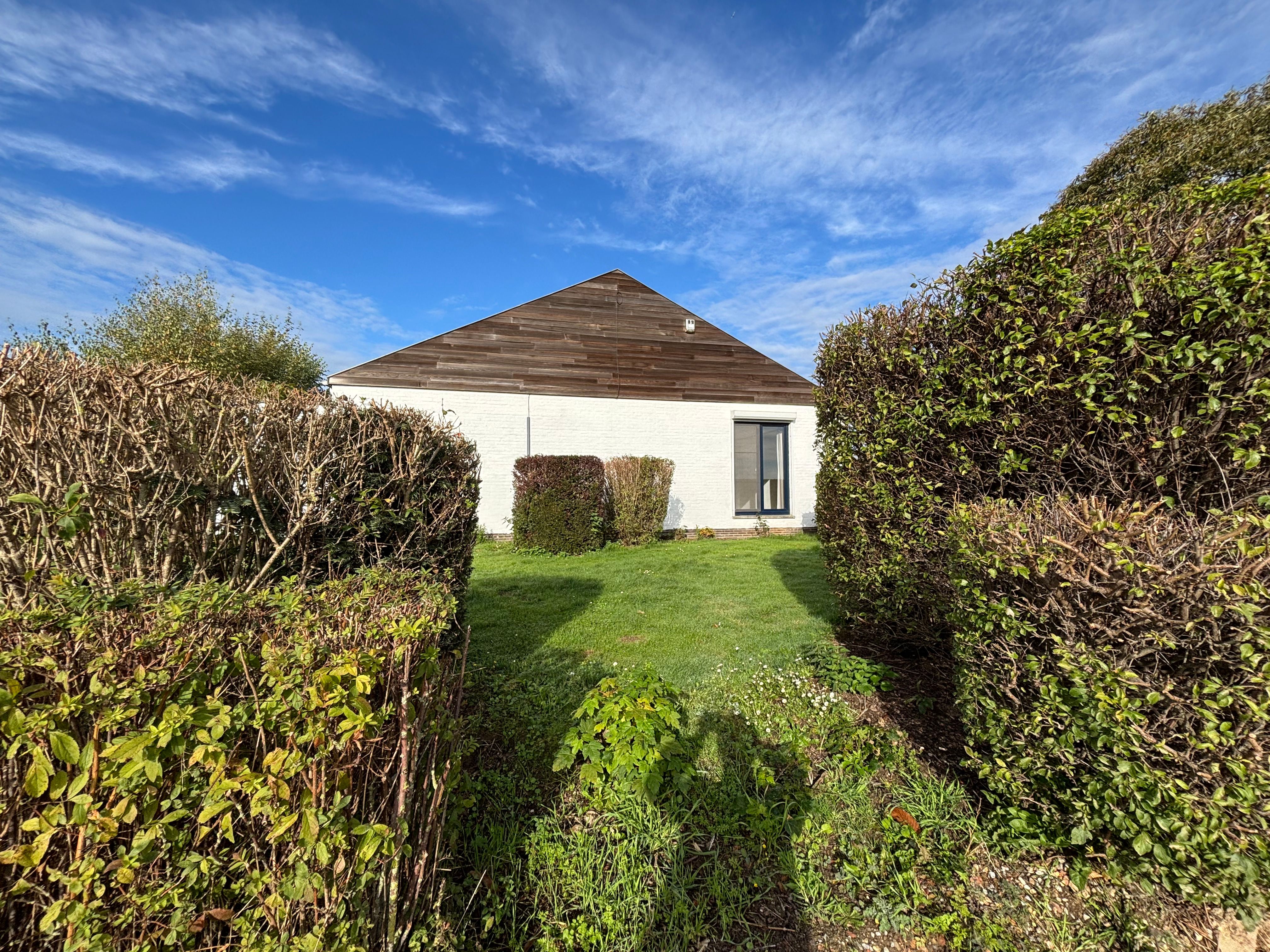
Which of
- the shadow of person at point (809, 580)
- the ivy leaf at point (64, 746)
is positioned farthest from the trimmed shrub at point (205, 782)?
the shadow of person at point (809, 580)

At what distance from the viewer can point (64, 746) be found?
106 cm

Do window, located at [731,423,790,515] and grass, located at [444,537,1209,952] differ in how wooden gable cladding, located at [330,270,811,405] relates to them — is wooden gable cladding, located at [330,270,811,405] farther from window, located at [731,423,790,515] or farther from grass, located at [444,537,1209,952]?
grass, located at [444,537,1209,952]

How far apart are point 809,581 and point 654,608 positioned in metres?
2.57

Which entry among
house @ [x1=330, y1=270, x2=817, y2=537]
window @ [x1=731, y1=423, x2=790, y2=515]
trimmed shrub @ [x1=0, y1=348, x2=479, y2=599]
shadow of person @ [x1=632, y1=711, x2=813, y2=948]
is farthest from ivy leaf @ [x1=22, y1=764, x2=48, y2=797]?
window @ [x1=731, y1=423, x2=790, y2=515]

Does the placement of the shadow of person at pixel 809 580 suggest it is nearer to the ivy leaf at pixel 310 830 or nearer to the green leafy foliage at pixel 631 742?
the green leafy foliage at pixel 631 742

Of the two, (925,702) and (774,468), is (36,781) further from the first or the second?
(774,468)

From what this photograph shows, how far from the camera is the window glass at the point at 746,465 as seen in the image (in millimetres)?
12312

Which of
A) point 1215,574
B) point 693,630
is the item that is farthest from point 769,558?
point 1215,574

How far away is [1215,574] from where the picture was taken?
5.26ft

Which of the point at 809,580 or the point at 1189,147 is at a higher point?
the point at 1189,147

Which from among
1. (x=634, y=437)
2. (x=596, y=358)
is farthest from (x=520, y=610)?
(x=596, y=358)

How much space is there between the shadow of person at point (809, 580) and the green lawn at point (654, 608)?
23 mm

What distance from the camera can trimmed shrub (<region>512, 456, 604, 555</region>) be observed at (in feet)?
29.2

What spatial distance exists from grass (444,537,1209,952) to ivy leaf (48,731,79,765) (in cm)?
115
